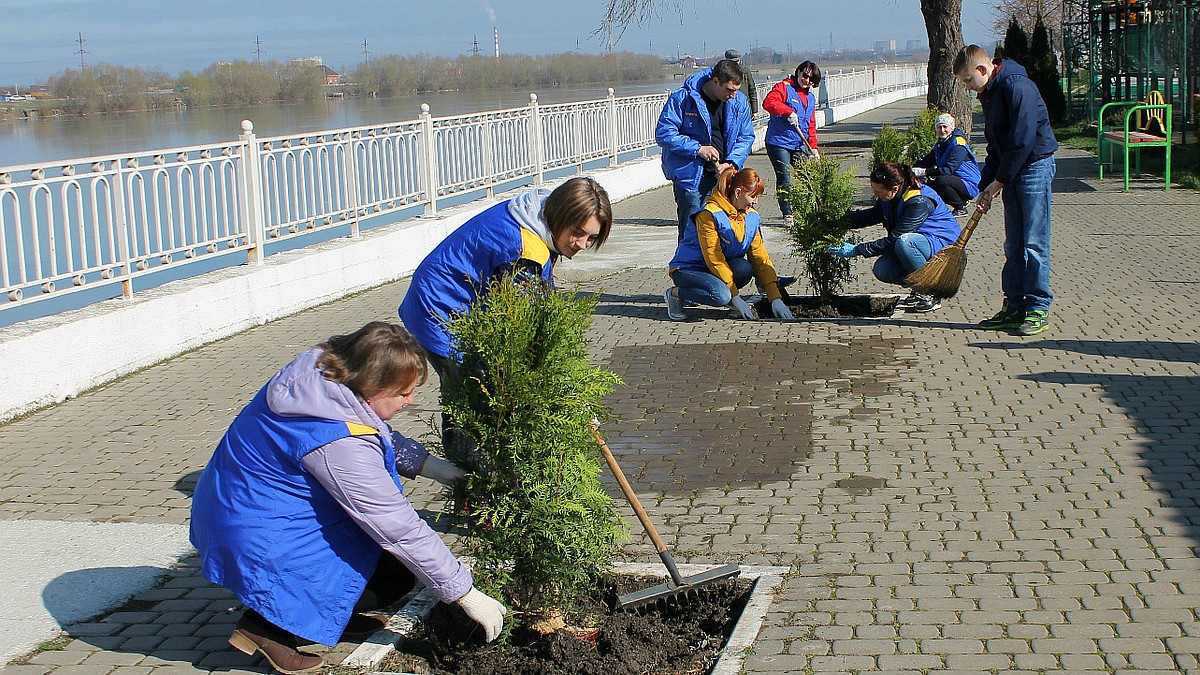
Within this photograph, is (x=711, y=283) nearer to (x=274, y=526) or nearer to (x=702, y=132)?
(x=702, y=132)

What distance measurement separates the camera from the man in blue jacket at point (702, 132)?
10734mm

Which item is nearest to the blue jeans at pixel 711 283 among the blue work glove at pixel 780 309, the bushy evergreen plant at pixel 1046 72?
the blue work glove at pixel 780 309

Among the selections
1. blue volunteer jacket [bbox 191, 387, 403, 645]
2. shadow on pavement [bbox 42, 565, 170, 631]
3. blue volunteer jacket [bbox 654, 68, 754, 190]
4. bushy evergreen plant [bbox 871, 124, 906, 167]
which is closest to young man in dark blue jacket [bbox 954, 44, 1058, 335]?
blue volunteer jacket [bbox 654, 68, 754, 190]

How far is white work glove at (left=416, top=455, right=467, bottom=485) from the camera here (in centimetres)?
412

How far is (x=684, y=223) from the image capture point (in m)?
11.1

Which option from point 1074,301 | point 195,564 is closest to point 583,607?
point 195,564

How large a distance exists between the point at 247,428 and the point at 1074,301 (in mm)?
7643

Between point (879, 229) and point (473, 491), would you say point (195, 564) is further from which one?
point (879, 229)

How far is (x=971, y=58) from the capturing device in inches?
331

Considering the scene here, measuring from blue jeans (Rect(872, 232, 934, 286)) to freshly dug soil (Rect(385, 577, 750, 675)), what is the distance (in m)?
5.34

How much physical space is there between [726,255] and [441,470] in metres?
5.59

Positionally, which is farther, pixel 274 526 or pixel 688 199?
pixel 688 199

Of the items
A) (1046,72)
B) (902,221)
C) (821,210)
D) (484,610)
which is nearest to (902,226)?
(902,221)

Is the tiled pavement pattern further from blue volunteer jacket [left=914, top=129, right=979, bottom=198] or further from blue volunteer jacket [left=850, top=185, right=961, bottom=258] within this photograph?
blue volunteer jacket [left=914, top=129, right=979, bottom=198]
